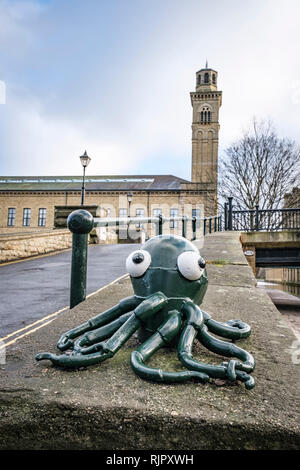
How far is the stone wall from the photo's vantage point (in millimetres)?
9586

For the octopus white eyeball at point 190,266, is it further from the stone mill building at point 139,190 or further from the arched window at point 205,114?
the arched window at point 205,114

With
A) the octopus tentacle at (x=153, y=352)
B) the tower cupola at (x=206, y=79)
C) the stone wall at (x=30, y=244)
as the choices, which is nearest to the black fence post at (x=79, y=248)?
the octopus tentacle at (x=153, y=352)

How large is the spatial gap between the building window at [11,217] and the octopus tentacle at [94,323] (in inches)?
2009

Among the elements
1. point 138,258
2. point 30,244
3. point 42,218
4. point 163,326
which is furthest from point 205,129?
point 163,326

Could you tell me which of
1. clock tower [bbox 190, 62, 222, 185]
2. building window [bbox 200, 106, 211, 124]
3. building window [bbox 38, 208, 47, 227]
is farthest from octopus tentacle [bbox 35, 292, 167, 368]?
building window [bbox 200, 106, 211, 124]

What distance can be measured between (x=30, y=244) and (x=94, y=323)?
32.8 ft

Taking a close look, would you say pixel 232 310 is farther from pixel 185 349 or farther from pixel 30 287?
pixel 30 287

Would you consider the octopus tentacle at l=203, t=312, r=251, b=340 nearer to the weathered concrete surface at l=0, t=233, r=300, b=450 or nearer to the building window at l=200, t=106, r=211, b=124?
the weathered concrete surface at l=0, t=233, r=300, b=450

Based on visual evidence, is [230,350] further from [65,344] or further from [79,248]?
[79,248]

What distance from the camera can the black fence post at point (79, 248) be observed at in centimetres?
228

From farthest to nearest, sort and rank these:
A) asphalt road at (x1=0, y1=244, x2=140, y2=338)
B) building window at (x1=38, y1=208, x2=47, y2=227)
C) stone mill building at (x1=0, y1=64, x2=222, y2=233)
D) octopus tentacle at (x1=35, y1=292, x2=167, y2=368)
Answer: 1. building window at (x1=38, y1=208, x2=47, y2=227)
2. stone mill building at (x1=0, y1=64, x2=222, y2=233)
3. asphalt road at (x1=0, y1=244, x2=140, y2=338)
4. octopus tentacle at (x1=35, y1=292, x2=167, y2=368)

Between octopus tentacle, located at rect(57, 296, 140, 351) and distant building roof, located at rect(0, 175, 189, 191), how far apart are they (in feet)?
145
